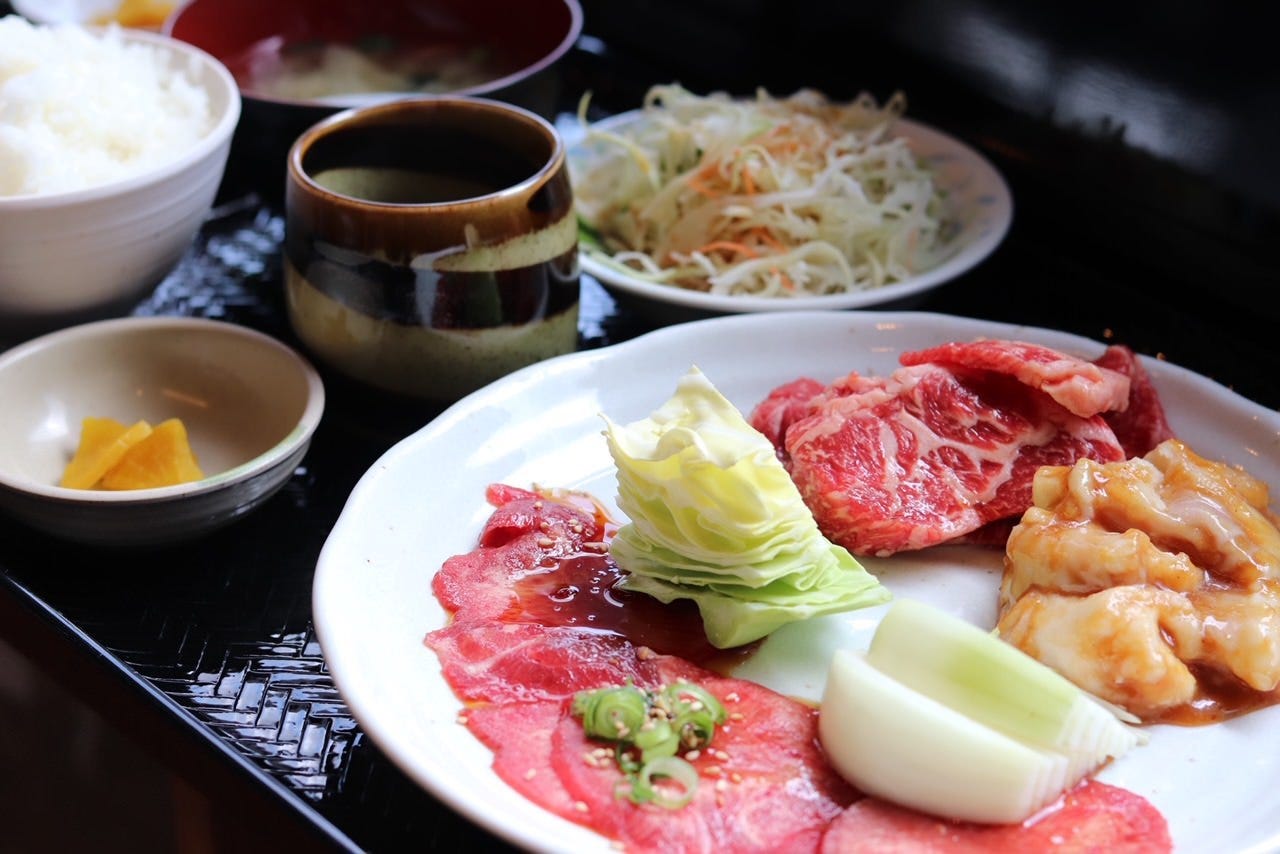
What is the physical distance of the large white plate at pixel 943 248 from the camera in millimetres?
2826

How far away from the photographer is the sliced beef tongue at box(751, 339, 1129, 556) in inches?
88.4

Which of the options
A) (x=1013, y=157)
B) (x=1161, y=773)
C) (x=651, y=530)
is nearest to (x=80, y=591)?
(x=651, y=530)

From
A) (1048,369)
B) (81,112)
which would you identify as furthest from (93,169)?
(1048,369)

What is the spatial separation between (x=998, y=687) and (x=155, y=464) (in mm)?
1644

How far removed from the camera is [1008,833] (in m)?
1.70

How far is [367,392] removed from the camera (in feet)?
8.87

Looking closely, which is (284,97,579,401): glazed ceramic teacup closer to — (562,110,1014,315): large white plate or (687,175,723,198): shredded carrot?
(562,110,1014,315): large white plate

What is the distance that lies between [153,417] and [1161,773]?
214cm

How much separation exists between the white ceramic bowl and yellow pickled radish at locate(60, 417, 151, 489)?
0.07m

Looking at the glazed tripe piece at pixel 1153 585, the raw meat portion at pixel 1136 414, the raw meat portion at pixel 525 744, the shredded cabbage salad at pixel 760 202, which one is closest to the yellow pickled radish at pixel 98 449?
the raw meat portion at pixel 525 744

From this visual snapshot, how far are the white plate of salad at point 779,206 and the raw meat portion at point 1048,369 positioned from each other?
46cm

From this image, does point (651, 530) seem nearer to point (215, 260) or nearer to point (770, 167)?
point (770, 167)

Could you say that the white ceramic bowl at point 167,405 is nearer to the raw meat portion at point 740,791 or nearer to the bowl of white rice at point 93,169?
the bowl of white rice at point 93,169

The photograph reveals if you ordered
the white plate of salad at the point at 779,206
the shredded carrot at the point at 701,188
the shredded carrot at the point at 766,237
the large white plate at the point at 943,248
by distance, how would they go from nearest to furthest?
the large white plate at the point at 943,248
the white plate of salad at the point at 779,206
the shredded carrot at the point at 766,237
the shredded carrot at the point at 701,188
